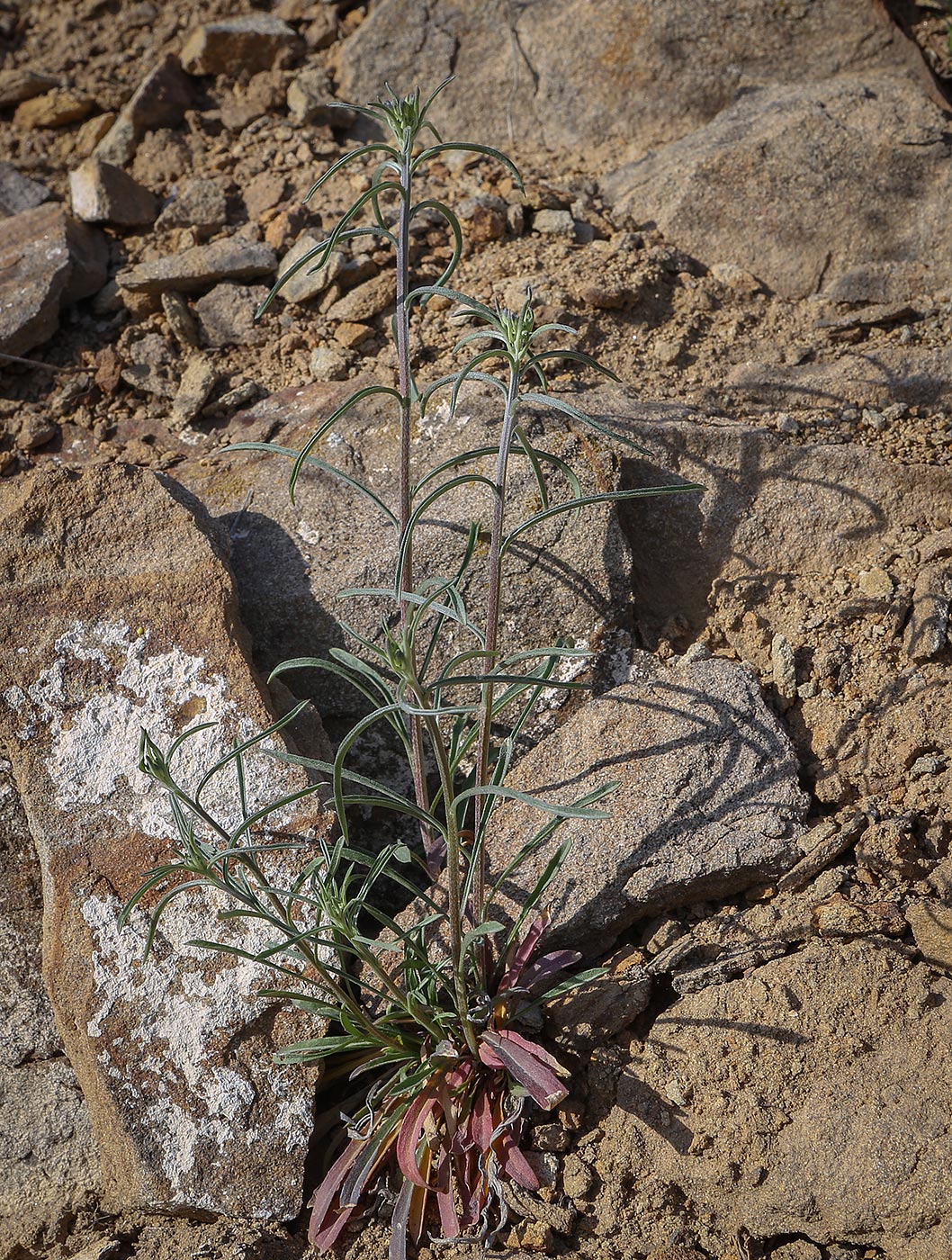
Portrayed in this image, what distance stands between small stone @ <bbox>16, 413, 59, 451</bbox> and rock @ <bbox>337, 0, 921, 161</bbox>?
1778mm

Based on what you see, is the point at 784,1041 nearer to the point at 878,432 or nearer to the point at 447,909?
the point at 447,909

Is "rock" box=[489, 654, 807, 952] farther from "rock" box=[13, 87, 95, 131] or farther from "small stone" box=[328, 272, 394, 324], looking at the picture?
"rock" box=[13, 87, 95, 131]

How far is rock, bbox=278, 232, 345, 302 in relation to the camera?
11.1ft

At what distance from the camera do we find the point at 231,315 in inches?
137

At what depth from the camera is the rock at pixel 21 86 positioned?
4.24 meters

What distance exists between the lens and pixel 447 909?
7.70 ft

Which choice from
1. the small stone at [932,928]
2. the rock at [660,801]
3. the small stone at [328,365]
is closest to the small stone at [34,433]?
the small stone at [328,365]

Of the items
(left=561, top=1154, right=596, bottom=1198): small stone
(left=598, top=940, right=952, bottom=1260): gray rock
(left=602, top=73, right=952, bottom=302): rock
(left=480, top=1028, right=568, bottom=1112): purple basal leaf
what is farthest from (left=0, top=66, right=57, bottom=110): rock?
(left=561, top=1154, right=596, bottom=1198): small stone

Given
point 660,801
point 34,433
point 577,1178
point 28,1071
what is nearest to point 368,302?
point 34,433

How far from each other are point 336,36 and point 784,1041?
13.1ft

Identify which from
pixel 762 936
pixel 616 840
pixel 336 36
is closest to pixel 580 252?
pixel 336 36

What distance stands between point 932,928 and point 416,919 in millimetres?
1109

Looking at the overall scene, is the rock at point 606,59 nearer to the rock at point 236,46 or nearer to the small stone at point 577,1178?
the rock at point 236,46

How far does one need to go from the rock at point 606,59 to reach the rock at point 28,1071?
3024mm
